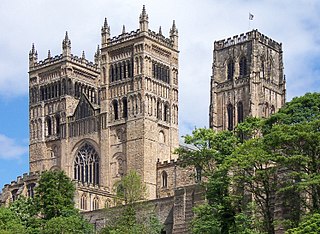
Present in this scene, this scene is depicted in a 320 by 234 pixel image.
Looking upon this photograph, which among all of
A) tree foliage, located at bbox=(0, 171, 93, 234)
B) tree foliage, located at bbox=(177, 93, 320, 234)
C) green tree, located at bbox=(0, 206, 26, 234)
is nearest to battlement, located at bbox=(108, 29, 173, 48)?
tree foliage, located at bbox=(0, 171, 93, 234)

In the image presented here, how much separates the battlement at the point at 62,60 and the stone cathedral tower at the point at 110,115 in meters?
0.15

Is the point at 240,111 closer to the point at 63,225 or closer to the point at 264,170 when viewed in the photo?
the point at 63,225

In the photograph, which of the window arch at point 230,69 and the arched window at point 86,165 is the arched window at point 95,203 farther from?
the window arch at point 230,69

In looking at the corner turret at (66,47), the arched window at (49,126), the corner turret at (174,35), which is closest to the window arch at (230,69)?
the corner turret at (174,35)

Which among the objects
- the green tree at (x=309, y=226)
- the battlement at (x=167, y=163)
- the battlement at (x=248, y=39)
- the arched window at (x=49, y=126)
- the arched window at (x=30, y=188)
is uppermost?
the battlement at (x=248, y=39)

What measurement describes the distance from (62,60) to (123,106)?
13.9 m

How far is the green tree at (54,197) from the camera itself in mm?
79938

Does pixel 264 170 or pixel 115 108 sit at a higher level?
pixel 115 108

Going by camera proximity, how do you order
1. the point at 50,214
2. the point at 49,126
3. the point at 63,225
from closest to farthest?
the point at 63,225 < the point at 50,214 < the point at 49,126

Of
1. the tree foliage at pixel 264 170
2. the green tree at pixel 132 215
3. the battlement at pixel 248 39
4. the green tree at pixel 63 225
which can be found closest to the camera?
the tree foliage at pixel 264 170

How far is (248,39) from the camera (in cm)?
12244

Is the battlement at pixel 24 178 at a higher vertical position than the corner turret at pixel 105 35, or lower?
lower

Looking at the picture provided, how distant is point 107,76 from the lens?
352 ft

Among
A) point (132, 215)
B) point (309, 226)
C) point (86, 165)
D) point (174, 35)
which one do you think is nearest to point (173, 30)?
point (174, 35)
